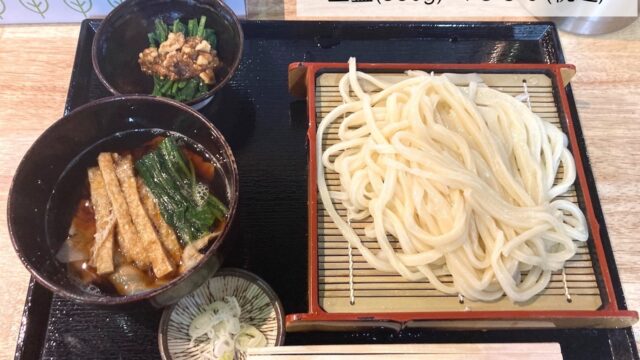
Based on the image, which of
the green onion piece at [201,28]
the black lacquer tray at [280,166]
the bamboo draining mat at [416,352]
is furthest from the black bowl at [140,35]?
the bamboo draining mat at [416,352]

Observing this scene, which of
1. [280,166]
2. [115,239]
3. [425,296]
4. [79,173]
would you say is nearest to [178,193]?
[115,239]

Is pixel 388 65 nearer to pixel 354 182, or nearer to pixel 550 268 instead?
pixel 354 182

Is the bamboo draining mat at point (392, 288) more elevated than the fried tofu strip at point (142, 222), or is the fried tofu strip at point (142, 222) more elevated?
the fried tofu strip at point (142, 222)

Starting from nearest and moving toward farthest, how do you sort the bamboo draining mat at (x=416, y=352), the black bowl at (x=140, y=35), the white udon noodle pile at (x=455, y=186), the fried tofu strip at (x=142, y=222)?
the bamboo draining mat at (x=416, y=352) < the fried tofu strip at (x=142, y=222) < the white udon noodle pile at (x=455, y=186) < the black bowl at (x=140, y=35)

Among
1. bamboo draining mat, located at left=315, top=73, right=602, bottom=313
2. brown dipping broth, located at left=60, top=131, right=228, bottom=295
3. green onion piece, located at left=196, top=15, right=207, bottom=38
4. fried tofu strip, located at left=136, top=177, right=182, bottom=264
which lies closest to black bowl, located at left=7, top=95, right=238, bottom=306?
brown dipping broth, located at left=60, top=131, right=228, bottom=295

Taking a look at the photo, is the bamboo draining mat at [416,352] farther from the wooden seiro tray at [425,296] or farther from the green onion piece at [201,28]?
the green onion piece at [201,28]

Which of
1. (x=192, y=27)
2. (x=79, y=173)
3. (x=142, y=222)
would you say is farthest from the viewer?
(x=192, y=27)

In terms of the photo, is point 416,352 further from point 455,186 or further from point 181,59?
point 181,59
